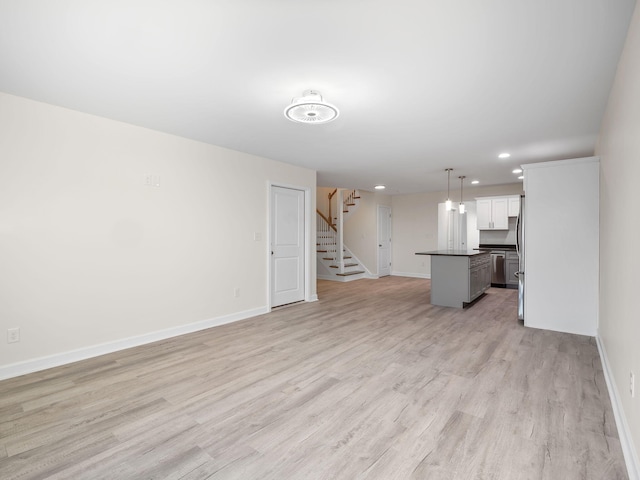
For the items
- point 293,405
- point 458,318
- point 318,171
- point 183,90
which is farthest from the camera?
point 318,171

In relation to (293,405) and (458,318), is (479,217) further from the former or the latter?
(293,405)

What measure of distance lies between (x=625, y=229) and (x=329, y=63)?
7.25ft

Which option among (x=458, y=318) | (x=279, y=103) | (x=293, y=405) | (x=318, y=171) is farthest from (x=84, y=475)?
(x=318, y=171)

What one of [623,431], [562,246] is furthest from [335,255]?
[623,431]

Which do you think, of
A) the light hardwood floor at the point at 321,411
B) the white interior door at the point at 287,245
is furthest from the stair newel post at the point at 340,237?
the light hardwood floor at the point at 321,411

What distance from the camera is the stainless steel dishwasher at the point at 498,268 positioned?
24.9 ft

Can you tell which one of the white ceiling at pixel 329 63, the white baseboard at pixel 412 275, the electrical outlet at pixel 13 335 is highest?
the white ceiling at pixel 329 63

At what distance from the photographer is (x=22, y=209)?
294 centimetres

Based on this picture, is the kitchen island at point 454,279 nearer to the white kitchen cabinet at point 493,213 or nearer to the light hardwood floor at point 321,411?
the light hardwood floor at point 321,411

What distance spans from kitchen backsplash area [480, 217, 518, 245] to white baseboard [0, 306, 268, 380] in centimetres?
650

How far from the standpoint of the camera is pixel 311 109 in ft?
8.58

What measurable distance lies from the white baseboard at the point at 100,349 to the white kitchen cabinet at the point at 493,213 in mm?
6308

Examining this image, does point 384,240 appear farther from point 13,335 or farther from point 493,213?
point 13,335

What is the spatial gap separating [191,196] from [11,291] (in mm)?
1965
